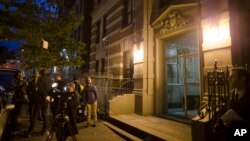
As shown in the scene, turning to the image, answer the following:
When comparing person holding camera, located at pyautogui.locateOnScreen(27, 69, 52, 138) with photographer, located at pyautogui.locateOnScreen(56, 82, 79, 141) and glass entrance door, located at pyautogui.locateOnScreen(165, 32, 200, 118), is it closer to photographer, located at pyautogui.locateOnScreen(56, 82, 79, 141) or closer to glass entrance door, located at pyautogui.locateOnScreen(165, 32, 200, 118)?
photographer, located at pyautogui.locateOnScreen(56, 82, 79, 141)

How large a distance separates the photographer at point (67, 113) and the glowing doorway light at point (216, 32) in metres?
4.22

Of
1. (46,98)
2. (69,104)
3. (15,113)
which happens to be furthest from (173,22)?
(15,113)

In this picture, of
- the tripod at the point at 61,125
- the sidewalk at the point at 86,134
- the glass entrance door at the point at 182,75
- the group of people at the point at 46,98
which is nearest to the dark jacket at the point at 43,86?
the group of people at the point at 46,98

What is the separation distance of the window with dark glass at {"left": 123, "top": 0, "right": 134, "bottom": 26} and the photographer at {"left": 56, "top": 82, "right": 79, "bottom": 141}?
7498mm

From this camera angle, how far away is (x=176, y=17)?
855cm

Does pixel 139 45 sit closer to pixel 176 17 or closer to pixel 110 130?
pixel 176 17

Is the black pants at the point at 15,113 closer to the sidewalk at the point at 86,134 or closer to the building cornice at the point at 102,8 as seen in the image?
the sidewalk at the point at 86,134

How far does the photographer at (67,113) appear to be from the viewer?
18.9 feet

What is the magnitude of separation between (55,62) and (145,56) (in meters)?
5.35

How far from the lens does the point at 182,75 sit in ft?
31.4

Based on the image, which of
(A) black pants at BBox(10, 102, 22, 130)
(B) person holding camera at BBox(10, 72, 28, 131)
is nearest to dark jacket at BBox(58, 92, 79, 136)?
(B) person holding camera at BBox(10, 72, 28, 131)

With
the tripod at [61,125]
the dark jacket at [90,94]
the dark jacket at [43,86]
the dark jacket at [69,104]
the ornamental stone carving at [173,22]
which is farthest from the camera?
the dark jacket at [90,94]

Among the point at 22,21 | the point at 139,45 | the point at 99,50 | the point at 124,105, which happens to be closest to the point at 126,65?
the point at 139,45

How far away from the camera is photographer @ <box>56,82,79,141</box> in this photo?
5.77m
